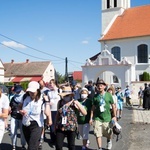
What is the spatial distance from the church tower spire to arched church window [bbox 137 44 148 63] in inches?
308

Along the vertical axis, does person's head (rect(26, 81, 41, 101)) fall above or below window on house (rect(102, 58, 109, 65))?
below

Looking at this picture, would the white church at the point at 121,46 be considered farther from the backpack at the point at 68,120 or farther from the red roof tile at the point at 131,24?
the backpack at the point at 68,120

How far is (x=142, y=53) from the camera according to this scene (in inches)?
1656

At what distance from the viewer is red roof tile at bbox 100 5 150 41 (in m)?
43.3

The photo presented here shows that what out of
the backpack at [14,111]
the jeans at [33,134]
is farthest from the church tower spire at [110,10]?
the jeans at [33,134]

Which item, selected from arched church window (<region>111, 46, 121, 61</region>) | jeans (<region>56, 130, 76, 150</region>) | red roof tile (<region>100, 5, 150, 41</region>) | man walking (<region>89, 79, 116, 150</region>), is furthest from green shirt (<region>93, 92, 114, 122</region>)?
arched church window (<region>111, 46, 121, 61</region>)

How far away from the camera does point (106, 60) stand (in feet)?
126

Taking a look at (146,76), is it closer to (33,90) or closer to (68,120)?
(68,120)

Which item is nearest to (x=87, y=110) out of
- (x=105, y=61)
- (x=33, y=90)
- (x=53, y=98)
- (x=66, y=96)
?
(x=53, y=98)

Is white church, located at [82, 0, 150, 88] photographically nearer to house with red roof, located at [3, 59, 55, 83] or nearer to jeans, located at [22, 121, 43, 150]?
house with red roof, located at [3, 59, 55, 83]

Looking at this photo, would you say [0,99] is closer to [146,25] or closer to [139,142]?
[139,142]

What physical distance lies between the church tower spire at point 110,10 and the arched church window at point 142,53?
782 cm

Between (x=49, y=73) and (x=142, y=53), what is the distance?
2767 cm

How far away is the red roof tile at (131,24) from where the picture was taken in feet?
142
